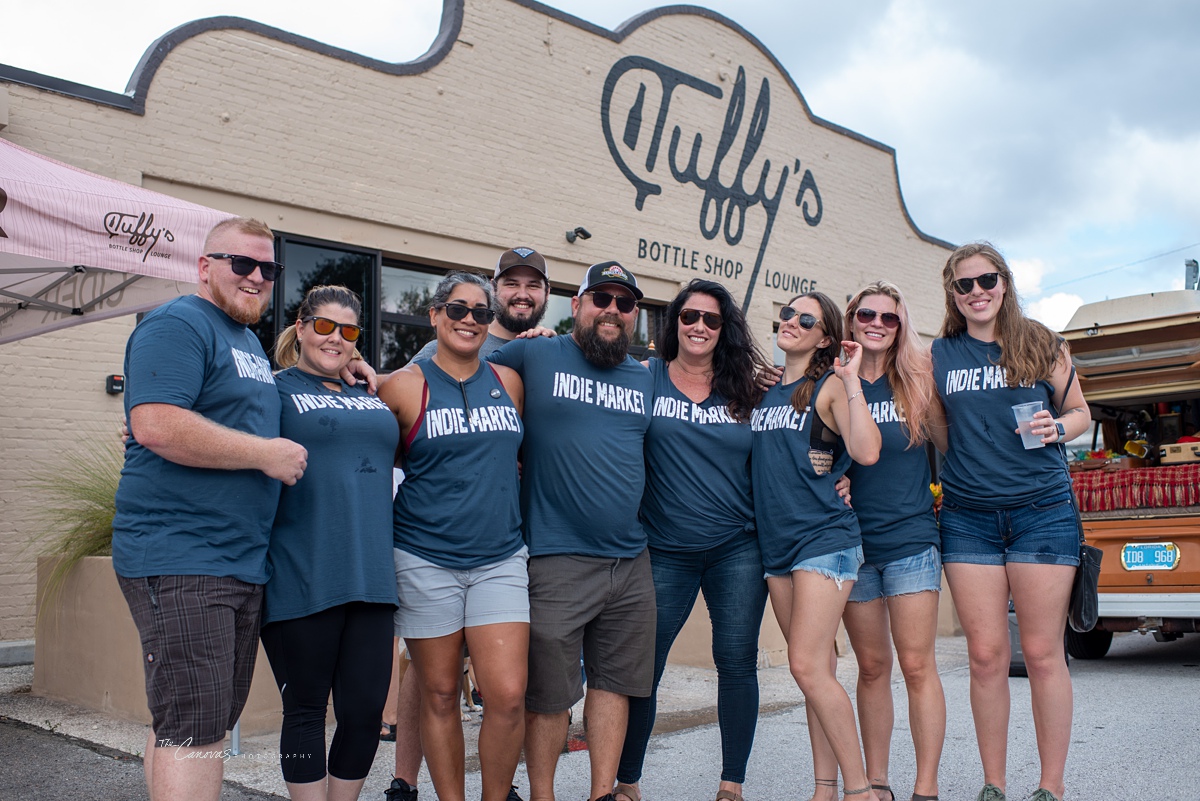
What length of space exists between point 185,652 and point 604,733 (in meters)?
1.57

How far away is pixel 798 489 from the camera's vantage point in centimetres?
377

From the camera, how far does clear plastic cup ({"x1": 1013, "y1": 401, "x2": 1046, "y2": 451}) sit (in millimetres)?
3715

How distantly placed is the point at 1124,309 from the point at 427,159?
21.3ft

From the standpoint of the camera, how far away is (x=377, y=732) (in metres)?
3.28

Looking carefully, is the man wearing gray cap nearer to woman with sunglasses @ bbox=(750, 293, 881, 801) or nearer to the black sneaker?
woman with sunglasses @ bbox=(750, 293, 881, 801)

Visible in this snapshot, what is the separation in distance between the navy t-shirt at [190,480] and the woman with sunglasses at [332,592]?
17cm

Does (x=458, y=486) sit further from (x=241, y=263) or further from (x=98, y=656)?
(x=98, y=656)

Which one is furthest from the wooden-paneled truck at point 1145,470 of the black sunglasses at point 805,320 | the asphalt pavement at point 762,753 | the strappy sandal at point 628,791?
the strappy sandal at point 628,791

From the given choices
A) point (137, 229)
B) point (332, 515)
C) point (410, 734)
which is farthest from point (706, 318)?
point (137, 229)

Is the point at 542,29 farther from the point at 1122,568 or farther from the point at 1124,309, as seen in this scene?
the point at 1122,568

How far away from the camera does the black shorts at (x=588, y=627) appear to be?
3543 mm

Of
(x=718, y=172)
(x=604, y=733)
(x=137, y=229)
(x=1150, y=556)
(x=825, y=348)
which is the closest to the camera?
(x=604, y=733)

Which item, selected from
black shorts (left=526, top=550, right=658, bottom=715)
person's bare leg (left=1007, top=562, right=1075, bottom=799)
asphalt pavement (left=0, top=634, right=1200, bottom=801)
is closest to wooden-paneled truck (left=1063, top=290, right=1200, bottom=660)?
asphalt pavement (left=0, top=634, right=1200, bottom=801)

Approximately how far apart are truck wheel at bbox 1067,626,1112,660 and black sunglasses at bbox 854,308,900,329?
205 inches
